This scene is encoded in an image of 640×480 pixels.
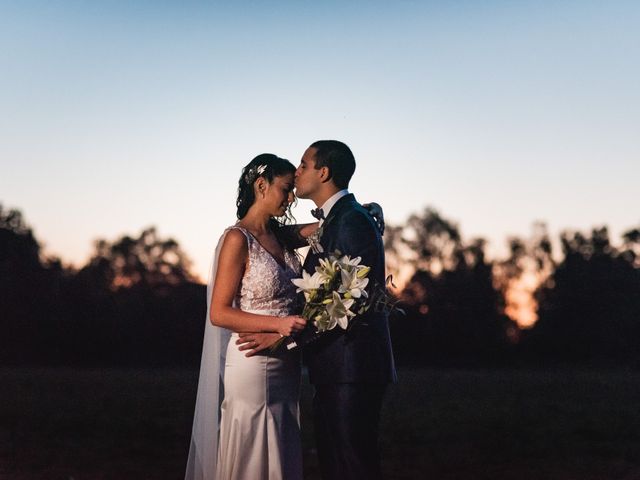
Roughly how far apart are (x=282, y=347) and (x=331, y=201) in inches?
34.5

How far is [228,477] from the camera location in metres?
5.15

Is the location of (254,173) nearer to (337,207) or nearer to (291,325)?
(337,207)

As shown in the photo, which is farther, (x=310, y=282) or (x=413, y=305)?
(x=413, y=305)

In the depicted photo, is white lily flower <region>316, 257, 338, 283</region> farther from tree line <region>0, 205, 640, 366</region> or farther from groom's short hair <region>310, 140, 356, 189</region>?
tree line <region>0, 205, 640, 366</region>

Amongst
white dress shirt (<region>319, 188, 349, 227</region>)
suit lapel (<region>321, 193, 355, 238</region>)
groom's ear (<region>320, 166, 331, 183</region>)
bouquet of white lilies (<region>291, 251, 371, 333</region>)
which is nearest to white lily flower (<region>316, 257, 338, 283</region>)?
bouquet of white lilies (<region>291, 251, 371, 333</region>)

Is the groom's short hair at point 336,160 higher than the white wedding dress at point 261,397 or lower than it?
higher

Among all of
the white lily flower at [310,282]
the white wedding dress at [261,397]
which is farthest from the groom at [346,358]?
the white lily flower at [310,282]

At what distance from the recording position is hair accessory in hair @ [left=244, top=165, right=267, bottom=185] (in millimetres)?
5209

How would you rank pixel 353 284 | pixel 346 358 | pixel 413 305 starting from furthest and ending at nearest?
pixel 413 305 → pixel 346 358 → pixel 353 284

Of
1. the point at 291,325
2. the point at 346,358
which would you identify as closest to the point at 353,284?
the point at 291,325

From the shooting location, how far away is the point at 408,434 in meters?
12.7

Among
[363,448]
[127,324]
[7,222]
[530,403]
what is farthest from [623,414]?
[7,222]

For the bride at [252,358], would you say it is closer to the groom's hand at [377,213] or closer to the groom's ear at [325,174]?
the groom's ear at [325,174]

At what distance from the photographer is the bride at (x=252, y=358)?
5039 millimetres
